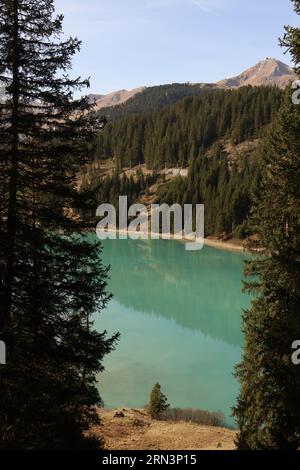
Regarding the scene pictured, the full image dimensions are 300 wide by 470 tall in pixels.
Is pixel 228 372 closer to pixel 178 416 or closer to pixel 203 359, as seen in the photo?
pixel 203 359

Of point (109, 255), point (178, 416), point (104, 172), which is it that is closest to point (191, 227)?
point (109, 255)

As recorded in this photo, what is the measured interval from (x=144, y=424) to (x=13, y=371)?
47.8 ft

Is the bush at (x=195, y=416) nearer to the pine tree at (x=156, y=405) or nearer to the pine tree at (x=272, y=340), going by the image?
the pine tree at (x=156, y=405)

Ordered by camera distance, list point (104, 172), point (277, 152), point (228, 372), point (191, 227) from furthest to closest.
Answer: point (104, 172), point (191, 227), point (228, 372), point (277, 152)

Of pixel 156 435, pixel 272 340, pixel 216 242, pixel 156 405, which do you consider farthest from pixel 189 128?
pixel 272 340

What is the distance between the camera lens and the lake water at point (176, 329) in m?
30.4

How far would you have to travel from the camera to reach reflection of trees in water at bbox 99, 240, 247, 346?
48.9 metres

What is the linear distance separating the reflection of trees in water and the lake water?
10cm

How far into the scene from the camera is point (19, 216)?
10797 millimetres

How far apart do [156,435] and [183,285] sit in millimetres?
45301

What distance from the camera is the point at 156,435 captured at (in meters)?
20.2

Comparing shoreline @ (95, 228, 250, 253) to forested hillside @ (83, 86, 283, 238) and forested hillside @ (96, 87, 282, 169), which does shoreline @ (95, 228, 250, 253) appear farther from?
forested hillside @ (96, 87, 282, 169)

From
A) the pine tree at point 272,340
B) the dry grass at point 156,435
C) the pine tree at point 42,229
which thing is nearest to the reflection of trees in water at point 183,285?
the dry grass at point 156,435
